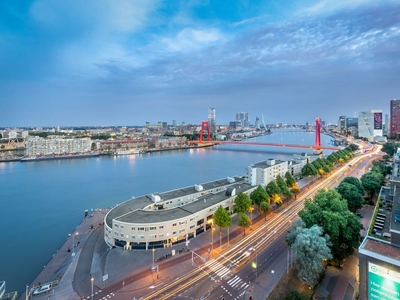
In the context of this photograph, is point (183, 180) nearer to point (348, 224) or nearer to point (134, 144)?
point (348, 224)

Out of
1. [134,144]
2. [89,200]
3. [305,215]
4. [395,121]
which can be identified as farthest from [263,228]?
[395,121]

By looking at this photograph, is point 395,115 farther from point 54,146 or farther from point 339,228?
point 54,146

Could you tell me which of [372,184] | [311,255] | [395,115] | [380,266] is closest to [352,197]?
[372,184]

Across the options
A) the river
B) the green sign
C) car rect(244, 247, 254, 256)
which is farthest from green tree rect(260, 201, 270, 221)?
the river

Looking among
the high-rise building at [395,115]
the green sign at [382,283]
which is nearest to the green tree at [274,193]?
the green sign at [382,283]

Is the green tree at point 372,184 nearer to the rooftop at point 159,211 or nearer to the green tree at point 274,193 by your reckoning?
the green tree at point 274,193

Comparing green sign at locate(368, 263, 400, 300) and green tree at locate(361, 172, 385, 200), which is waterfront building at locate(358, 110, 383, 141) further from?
green sign at locate(368, 263, 400, 300)
